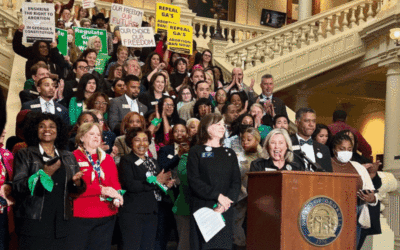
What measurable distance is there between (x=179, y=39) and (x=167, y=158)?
5.19 metres

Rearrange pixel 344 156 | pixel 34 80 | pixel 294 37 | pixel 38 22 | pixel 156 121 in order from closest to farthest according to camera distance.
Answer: pixel 344 156 < pixel 156 121 < pixel 34 80 < pixel 38 22 < pixel 294 37

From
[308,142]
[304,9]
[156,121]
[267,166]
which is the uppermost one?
[304,9]

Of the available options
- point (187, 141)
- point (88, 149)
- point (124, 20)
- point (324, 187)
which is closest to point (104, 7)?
point (124, 20)

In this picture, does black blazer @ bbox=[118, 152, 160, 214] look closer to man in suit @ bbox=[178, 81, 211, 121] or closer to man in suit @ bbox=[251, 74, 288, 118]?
man in suit @ bbox=[178, 81, 211, 121]

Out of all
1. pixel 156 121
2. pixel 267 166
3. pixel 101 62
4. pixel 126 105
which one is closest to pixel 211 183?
pixel 267 166

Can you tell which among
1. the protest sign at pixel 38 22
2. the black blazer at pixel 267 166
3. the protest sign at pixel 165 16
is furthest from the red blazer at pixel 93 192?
the protest sign at pixel 165 16

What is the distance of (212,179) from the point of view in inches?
196

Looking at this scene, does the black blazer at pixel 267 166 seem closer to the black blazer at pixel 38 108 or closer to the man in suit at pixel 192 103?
the black blazer at pixel 38 108

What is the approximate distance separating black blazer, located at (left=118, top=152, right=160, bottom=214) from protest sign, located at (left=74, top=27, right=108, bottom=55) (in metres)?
5.40

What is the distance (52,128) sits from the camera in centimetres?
465

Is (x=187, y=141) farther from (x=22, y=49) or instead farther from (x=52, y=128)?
(x=22, y=49)

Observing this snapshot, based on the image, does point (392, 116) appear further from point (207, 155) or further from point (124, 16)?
point (207, 155)

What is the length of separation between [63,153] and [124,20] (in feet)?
23.1

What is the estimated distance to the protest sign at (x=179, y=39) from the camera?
10.8 meters
